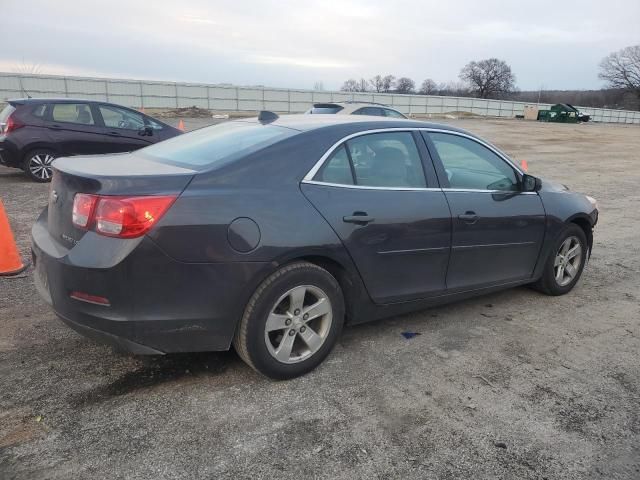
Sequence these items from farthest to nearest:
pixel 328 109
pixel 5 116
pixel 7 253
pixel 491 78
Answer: pixel 491 78, pixel 328 109, pixel 5 116, pixel 7 253

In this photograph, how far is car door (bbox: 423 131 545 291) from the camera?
402 centimetres

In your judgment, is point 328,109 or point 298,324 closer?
point 298,324

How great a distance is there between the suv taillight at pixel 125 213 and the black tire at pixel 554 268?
351 centimetres

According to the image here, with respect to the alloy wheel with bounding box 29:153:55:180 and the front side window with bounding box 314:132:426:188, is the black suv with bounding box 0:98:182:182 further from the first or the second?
the front side window with bounding box 314:132:426:188

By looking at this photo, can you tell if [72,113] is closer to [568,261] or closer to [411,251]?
[411,251]

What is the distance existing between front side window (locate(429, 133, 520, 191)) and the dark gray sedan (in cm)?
2

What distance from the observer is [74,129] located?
10156mm

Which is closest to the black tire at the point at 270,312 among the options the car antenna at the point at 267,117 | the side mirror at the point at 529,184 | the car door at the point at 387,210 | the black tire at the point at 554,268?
the car door at the point at 387,210

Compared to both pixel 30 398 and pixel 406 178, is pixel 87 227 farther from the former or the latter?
pixel 406 178

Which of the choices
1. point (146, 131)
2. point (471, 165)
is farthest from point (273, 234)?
point (146, 131)


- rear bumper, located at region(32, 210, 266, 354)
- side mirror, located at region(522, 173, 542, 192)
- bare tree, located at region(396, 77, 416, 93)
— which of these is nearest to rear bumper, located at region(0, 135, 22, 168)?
rear bumper, located at region(32, 210, 266, 354)

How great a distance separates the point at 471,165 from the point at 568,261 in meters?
1.53

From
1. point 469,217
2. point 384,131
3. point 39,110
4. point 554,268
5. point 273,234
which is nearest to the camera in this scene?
point 273,234

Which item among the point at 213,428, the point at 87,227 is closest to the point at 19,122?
the point at 87,227
